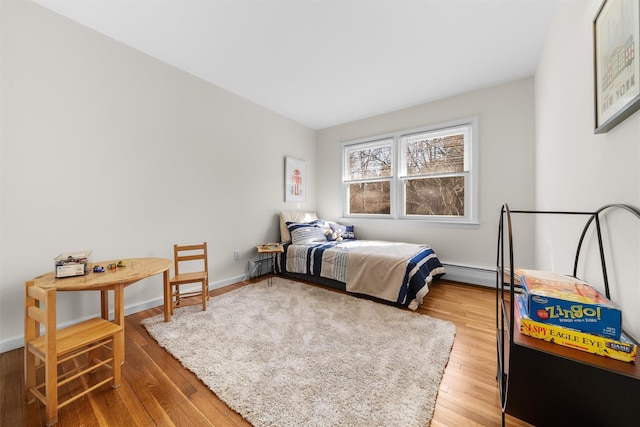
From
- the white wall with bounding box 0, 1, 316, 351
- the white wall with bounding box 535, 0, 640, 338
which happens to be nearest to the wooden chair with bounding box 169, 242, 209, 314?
the white wall with bounding box 0, 1, 316, 351

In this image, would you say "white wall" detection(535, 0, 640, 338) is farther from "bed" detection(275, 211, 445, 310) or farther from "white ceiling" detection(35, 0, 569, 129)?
"bed" detection(275, 211, 445, 310)

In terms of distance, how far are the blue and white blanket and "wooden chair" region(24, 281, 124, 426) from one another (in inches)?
84.5

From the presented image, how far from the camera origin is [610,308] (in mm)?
769

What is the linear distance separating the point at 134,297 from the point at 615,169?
11.9 feet

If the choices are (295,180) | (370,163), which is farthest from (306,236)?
(370,163)

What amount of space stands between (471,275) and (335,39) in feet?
11.1

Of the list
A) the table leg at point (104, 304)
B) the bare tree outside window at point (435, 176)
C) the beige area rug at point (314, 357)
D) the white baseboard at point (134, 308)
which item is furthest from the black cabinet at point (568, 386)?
the white baseboard at point (134, 308)

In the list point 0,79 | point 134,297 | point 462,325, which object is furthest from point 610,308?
point 0,79

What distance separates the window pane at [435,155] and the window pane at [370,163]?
37cm

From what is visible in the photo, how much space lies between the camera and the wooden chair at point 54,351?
1.17m

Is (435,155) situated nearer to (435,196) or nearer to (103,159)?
(435,196)

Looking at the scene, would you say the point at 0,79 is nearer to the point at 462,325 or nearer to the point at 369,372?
the point at 369,372

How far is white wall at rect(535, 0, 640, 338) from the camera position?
0.89 metres

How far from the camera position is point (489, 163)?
10.2ft
